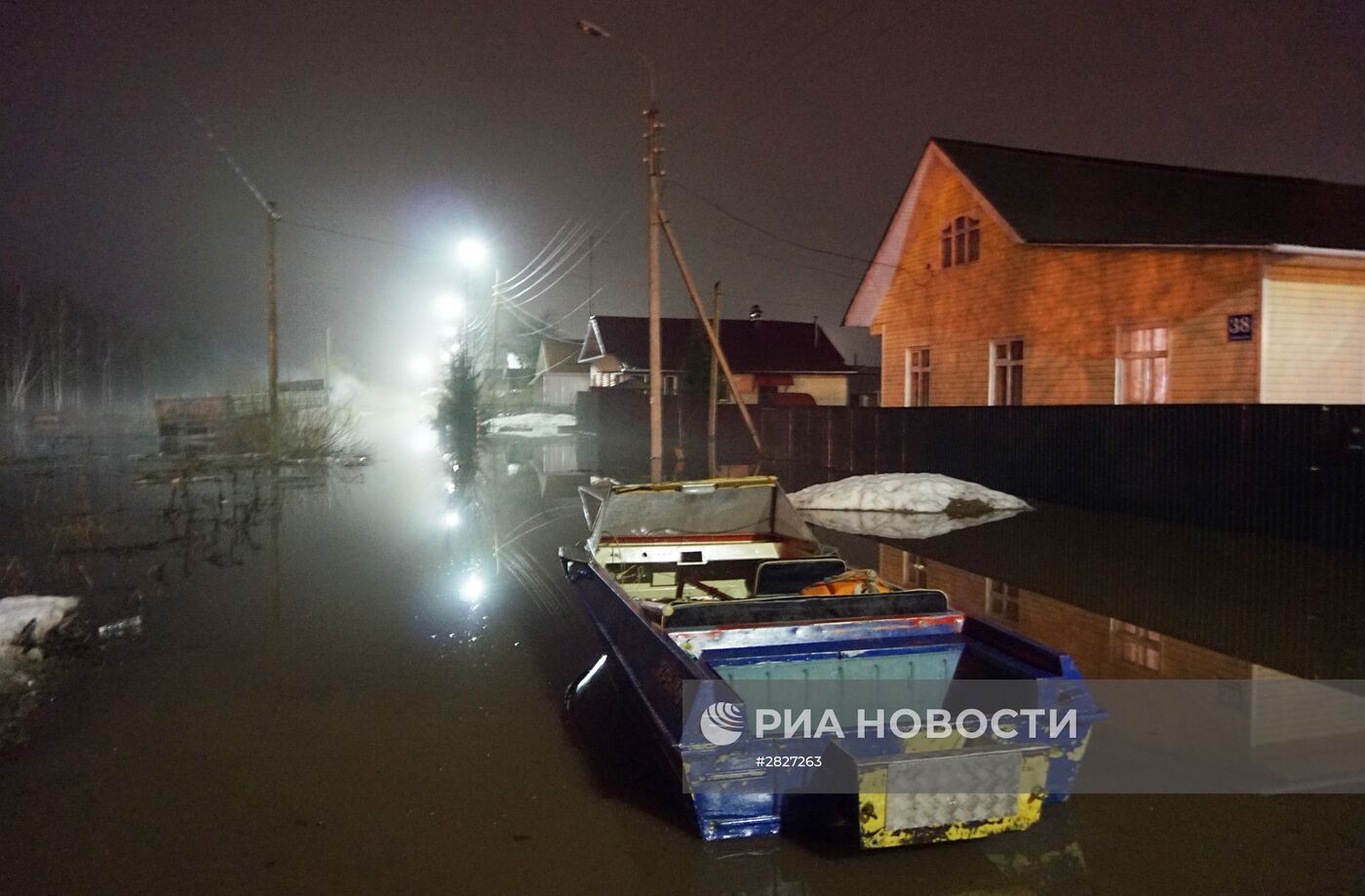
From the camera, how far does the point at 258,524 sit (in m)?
16.1

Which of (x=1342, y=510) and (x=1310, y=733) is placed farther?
(x=1342, y=510)

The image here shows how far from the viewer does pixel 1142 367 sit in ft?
65.3

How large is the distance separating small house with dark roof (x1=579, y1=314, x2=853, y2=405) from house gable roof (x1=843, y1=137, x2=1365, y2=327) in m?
24.9

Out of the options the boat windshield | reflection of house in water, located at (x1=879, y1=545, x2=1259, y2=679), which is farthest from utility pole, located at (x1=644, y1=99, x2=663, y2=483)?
the boat windshield

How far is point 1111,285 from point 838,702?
56.7 ft

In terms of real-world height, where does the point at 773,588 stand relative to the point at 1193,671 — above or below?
above

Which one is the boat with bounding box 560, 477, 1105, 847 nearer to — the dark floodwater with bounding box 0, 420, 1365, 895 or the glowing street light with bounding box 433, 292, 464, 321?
the dark floodwater with bounding box 0, 420, 1365, 895

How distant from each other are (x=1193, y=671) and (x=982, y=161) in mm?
18978

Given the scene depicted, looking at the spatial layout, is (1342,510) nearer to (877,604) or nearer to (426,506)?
(877,604)

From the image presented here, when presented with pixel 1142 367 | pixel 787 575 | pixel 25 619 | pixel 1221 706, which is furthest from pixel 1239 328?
pixel 25 619

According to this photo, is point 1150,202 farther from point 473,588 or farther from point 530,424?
point 530,424

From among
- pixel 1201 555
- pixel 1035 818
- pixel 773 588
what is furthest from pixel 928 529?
pixel 1035 818

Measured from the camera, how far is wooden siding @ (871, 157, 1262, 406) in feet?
59.2

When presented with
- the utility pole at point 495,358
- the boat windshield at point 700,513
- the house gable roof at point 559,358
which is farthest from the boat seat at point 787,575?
the house gable roof at point 559,358
